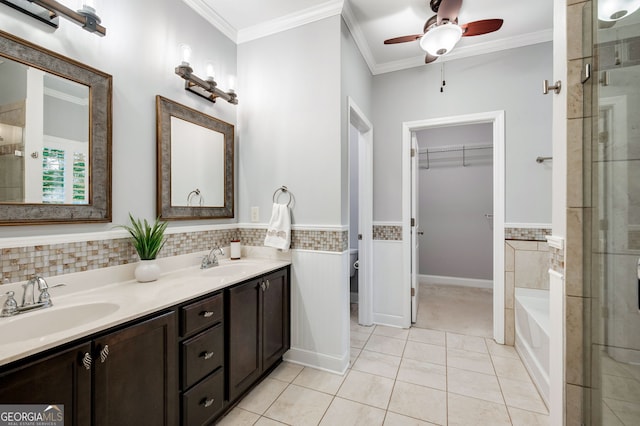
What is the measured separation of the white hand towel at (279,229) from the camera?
212 cm

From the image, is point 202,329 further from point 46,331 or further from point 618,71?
point 618,71

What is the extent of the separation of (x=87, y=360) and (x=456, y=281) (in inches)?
179

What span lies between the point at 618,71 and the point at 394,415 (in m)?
1.96

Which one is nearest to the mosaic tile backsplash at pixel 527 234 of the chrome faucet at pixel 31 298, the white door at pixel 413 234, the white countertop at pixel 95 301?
the white door at pixel 413 234

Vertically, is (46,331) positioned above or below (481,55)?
below

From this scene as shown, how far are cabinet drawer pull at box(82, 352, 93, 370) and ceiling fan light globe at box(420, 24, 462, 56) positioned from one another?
2.48 metres

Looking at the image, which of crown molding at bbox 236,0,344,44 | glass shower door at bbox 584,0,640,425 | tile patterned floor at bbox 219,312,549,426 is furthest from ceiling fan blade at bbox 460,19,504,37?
tile patterned floor at bbox 219,312,549,426

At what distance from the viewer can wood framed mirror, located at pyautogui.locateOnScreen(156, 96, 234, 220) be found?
177 cm

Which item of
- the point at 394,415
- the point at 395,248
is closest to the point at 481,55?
the point at 395,248

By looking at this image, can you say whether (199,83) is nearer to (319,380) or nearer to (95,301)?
(95,301)

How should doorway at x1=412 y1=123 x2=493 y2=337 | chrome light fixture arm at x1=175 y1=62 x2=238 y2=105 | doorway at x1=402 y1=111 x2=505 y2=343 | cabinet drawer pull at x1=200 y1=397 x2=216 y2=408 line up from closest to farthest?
1. cabinet drawer pull at x1=200 y1=397 x2=216 y2=408
2. chrome light fixture arm at x1=175 y1=62 x2=238 y2=105
3. doorway at x1=402 y1=111 x2=505 y2=343
4. doorway at x1=412 y1=123 x2=493 y2=337

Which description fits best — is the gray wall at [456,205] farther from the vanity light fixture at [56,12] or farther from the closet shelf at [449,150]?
the vanity light fixture at [56,12]

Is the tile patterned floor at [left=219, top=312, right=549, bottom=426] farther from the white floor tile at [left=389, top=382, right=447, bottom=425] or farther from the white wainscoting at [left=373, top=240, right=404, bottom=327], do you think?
the white wainscoting at [left=373, top=240, right=404, bottom=327]

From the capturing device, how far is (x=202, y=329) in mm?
1395
